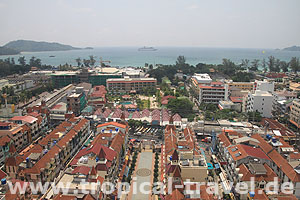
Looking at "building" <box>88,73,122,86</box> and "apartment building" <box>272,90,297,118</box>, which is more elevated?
"building" <box>88,73,122,86</box>

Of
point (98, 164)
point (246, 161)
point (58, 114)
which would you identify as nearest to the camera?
point (98, 164)

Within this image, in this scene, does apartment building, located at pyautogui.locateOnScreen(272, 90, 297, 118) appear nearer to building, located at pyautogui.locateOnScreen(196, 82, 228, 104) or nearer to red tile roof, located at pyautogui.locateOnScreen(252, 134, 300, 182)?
building, located at pyautogui.locateOnScreen(196, 82, 228, 104)

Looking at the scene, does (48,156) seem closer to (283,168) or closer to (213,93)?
(283,168)

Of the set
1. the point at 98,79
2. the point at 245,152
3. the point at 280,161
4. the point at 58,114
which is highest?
the point at 98,79

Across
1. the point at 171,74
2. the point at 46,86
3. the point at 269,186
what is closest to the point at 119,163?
the point at 269,186

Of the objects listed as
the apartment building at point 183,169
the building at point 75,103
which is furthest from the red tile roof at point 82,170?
the building at point 75,103

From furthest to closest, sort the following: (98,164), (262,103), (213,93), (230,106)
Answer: (213,93), (230,106), (262,103), (98,164)

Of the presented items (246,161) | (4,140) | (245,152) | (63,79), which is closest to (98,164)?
(246,161)

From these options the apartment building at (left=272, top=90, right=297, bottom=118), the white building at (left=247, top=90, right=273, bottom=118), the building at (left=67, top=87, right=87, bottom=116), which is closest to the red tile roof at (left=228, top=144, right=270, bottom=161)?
the white building at (left=247, top=90, right=273, bottom=118)
